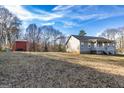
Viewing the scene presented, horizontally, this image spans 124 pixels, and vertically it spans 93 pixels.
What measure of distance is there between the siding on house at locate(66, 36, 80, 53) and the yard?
0.24 m

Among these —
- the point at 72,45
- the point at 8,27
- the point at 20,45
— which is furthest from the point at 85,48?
the point at 8,27

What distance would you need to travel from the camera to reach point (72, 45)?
17.3ft

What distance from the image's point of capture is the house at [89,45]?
16.3 ft

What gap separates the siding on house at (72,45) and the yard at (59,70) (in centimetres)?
24

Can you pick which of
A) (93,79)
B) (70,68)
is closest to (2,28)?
(70,68)

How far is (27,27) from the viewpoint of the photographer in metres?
4.65

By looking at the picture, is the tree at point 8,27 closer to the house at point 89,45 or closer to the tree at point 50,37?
the tree at point 50,37

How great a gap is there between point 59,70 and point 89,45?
1497mm

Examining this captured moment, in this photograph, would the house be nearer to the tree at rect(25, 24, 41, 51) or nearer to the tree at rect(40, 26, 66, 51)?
the tree at rect(40, 26, 66, 51)

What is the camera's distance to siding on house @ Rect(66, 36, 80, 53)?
16.3 ft

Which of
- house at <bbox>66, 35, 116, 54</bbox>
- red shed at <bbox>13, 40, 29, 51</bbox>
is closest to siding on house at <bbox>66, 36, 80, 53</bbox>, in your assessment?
house at <bbox>66, 35, 116, 54</bbox>

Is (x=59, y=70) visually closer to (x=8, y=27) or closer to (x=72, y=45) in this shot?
(x=72, y=45)
